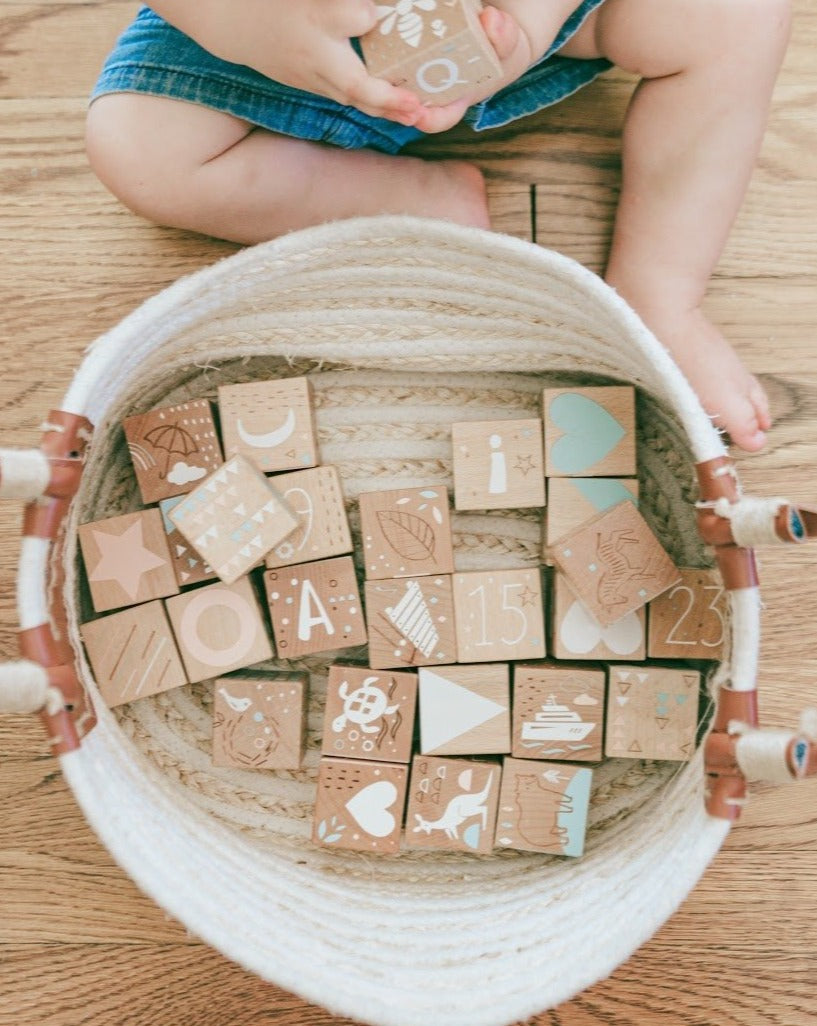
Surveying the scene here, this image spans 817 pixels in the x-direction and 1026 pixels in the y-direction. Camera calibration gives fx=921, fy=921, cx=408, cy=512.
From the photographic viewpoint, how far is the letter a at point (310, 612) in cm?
79

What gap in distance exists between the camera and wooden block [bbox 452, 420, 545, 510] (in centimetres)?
80

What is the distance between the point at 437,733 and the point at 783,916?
1.21 feet

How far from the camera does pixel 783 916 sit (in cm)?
84

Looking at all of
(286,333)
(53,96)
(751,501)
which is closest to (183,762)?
(286,333)

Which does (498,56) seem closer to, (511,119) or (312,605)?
(511,119)

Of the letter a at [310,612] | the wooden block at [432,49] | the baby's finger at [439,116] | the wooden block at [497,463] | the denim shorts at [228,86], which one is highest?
the denim shorts at [228,86]

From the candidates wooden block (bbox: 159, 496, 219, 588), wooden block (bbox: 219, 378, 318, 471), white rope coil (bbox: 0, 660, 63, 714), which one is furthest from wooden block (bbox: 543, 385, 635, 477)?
white rope coil (bbox: 0, 660, 63, 714)

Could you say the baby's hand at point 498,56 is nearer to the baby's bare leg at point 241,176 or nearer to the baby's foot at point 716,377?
the baby's bare leg at point 241,176

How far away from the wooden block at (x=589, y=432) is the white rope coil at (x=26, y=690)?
17.2 inches

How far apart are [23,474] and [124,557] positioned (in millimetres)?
173

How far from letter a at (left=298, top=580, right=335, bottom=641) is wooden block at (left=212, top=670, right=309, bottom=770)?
0.17ft

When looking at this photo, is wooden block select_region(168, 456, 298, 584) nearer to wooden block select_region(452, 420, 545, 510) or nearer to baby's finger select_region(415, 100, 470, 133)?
wooden block select_region(452, 420, 545, 510)

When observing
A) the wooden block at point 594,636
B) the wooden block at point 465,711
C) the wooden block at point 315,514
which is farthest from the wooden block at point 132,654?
the wooden block at point 594,636

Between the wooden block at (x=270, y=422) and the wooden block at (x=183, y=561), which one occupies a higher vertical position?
the wooden block at (x=270, y=422)
